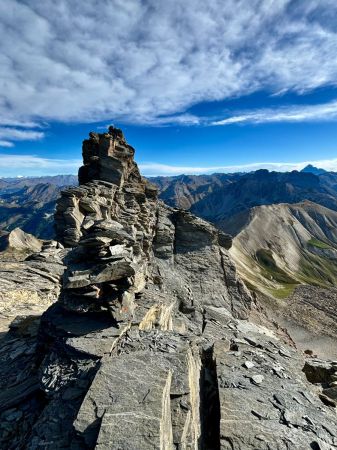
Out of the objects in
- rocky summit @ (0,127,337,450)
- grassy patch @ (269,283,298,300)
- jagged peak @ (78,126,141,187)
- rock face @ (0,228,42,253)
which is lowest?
grassy patch @ (269,283,298,300)

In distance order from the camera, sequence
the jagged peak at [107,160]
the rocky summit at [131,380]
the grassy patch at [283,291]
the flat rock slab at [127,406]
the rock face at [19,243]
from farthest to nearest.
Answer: the rock face at [19,243], the grassy patch at [283,291], the jagged peak at [107,160], the rocky summit at [131,380], the flat rock slab at [127,406]

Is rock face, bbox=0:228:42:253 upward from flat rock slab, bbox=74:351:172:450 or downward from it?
downward

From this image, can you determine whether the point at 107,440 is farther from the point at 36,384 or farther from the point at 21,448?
the point at 36,384

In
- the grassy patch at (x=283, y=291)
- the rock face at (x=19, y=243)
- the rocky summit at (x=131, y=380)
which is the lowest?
the grassy patch at (x=283, y=291)

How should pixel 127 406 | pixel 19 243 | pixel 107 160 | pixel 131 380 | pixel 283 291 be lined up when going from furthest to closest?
1. pixel 283 291
2. pixel 19 243
3. pixel 107 160
4. pixel 131 380
5. pixel 127 406

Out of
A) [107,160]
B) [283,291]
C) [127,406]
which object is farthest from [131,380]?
[283,291]

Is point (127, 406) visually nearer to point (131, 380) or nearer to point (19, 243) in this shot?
point (131, 380)

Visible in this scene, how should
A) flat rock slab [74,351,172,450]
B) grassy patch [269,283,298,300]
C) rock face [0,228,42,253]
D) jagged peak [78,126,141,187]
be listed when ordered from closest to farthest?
flat rock slab [74,351,172,450]
jagged peak [78,126,141,187]
grassy patch [269,283,298,300]
rock face [0,228,42,253]

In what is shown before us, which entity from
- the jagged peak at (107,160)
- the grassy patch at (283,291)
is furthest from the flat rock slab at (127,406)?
the grassy patch at (283,291)

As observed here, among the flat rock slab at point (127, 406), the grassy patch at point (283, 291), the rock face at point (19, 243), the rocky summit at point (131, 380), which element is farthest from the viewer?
the rock face at point (19, 243)

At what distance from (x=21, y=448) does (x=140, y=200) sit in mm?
47293

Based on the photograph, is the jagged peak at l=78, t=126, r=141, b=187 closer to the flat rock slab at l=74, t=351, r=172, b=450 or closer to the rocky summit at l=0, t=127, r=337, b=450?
the rocky summit at l=0, t=127, r=337, b=450

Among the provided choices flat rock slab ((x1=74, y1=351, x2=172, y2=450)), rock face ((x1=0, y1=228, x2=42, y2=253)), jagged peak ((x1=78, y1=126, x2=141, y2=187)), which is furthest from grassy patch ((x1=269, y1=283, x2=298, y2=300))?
flat rock slab ((x1=74, y1=351, x2=172, y2=450))

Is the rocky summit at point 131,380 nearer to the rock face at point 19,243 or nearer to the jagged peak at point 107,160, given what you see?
the jagged peak at point 107,160
